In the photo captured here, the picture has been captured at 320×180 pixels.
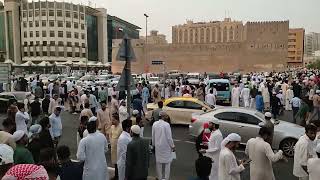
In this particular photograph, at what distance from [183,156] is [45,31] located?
87.5 meters

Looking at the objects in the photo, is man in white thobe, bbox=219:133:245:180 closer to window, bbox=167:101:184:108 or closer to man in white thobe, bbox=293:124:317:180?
man in white thobe, bbox=293:124:317:180

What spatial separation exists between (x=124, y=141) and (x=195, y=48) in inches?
2603

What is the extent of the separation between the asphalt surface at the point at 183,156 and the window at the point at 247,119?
2.70ft

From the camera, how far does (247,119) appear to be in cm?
1155

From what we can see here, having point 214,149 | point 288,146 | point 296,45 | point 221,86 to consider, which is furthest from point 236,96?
point 296,45

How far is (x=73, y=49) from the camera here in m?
95.9

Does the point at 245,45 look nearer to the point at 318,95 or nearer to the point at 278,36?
the point at 278,36

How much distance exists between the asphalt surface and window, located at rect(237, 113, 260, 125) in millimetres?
824

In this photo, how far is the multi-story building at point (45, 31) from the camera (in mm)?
92438

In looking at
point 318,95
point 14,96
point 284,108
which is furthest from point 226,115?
point 14,96

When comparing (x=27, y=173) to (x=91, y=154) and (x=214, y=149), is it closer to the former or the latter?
(x=91, y=154)

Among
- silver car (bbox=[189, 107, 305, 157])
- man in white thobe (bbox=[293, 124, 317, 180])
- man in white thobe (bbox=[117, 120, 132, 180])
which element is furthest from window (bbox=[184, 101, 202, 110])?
man in white thobe (bbox=[293, 124, 317, 180])

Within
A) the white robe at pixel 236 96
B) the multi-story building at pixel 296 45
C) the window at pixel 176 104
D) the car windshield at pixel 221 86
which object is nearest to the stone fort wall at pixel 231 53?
the car windshield at pixel 221 86

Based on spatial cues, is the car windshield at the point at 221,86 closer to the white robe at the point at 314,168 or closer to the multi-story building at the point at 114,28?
the white robe at the point at 314,168
